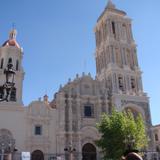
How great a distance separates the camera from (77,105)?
1412 inches

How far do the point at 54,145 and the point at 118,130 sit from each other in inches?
337

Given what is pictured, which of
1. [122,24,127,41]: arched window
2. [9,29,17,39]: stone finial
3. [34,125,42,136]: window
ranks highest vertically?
[122,24,127,41]: arched window

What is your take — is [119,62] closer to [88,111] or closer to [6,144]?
[88,111]

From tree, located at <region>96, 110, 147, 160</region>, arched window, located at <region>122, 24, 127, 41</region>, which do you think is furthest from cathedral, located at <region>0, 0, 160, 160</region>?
tree, located at <region>96, 110, 147, 160</region>

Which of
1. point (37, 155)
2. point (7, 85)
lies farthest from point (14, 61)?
point (7, 85)

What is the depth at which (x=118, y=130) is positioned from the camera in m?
28.1

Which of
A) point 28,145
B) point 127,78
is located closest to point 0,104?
point 28,145

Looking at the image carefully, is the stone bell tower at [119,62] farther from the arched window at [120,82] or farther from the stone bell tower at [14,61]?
the stone bell tower at [14,61]

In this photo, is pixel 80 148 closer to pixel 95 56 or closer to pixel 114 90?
pixel 114 90

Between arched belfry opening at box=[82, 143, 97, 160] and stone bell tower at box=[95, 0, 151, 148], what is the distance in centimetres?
656

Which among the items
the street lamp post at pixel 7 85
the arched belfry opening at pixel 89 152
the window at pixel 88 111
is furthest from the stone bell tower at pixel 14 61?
the street lamp post at pixel 7 85

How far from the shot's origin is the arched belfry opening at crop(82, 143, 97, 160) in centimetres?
3391

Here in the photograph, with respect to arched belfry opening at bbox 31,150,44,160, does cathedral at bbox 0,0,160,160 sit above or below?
above

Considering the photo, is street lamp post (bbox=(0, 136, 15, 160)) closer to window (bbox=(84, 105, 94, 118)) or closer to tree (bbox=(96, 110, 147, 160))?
tree (bbox=(96, 110, 147, 160))
